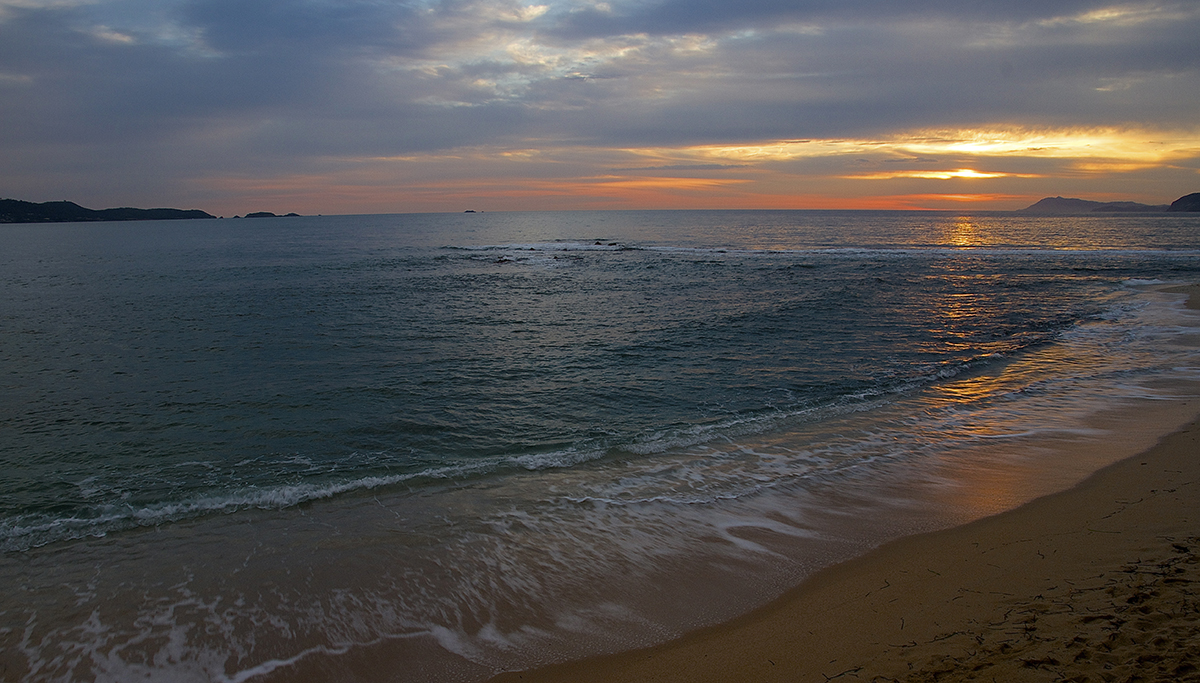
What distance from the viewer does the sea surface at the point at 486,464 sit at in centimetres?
553

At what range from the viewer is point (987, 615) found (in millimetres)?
4812

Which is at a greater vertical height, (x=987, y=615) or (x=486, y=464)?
(x=987, y=615)

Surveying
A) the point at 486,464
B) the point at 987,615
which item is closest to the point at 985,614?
the point at 987,615

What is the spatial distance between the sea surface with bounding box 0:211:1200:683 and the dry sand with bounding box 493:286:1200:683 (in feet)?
1.24

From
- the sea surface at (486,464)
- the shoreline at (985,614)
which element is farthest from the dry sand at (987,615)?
the sea surface at (486,464)

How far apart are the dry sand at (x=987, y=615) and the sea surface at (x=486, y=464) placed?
1.24ft

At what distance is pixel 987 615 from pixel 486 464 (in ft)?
22.6

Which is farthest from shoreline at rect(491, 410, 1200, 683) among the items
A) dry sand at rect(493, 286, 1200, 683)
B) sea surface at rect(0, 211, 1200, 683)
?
sea surface at rect(0, 211, 1200, 683)

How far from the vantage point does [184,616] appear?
568cm

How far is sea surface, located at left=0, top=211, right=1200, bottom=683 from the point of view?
5531 millimetres

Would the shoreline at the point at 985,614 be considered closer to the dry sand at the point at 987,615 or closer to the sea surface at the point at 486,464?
the dry sand at the point at 987,615

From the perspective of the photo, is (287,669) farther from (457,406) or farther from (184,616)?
(457,406)

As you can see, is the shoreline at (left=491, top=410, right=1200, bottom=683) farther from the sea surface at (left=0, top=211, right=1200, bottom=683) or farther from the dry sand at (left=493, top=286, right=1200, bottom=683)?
the sea surface at (left=0, top=211, right=1200, bottom=683)

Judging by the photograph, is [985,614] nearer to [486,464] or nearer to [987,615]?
[987,615]
